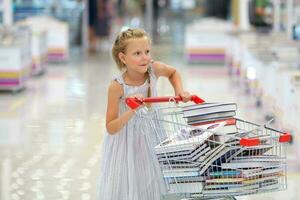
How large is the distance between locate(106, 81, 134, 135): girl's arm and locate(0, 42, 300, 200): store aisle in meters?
1.34

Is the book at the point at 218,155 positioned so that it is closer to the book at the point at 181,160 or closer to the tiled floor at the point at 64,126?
the book at the point at 181,160

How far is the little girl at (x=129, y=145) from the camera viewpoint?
502 cm

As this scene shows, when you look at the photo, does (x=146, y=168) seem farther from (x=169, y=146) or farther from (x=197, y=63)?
(x=197, y=63)

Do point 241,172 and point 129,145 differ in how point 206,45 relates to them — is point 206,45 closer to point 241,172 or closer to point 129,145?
point 129,145

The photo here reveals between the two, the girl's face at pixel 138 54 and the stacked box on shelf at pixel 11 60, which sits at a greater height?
the girl's face at pixel 138 54

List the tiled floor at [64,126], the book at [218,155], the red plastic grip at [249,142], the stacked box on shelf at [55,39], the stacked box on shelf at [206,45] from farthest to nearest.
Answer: the stacked box on shelf at [55,39] → the stacked box on shelf at [206,45] → the tiled floor at [64,126] → the book at [218,155] → the red plastic grip at [249,142]

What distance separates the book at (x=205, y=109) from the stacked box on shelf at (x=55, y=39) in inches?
484

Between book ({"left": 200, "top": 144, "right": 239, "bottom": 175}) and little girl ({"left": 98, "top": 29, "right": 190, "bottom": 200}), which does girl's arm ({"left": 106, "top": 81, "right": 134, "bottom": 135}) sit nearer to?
little girl ({"left": 98, "top": 29, "right": 190, "bottom": 200})

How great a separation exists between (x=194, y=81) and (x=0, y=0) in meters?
4.66

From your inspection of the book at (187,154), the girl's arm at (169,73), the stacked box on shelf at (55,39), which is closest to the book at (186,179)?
the book at (187,154)

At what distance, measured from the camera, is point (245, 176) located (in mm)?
4711

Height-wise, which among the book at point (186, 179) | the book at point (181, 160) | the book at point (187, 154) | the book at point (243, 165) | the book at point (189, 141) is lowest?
the book at point (186, 179)

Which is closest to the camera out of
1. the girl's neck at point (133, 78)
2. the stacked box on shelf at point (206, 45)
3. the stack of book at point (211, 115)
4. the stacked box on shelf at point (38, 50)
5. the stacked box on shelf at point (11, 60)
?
the stack of book at point (211, 115)

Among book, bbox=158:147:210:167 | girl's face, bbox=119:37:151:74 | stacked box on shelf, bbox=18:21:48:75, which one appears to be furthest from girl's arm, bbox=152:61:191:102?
stacked box on shelf, bbox=18:21:48:75
